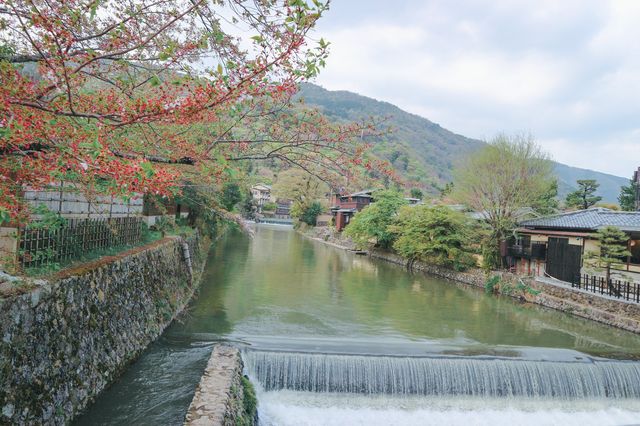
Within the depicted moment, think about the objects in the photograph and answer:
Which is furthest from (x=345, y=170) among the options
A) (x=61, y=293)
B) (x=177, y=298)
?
(x=177, y=298)

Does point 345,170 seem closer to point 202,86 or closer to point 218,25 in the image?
point 202,86

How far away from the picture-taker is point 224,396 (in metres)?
6.62

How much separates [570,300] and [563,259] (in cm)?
321

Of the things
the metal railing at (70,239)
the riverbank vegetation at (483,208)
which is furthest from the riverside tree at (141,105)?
the riverbank vegetation at (483,208)

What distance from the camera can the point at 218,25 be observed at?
463 cm

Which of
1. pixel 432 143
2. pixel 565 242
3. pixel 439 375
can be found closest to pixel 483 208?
pixel 565 242

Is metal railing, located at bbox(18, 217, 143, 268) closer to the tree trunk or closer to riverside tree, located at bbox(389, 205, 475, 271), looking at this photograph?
riverside tree, located at bbox(389, 205, 475, 271)

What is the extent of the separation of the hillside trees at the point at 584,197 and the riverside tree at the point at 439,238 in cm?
1826

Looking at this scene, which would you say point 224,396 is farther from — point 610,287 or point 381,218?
point 381,218

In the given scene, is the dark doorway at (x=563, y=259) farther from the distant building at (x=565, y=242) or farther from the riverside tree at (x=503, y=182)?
the riverside tree at (x=503, y=182)

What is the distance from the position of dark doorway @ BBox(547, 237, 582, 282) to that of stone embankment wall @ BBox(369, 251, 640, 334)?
128 centimetres

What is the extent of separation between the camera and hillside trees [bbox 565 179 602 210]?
35.2 m

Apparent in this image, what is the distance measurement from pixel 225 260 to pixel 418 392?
17.7 m

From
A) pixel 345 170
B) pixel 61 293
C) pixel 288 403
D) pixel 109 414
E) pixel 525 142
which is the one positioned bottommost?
pixel 288 403
